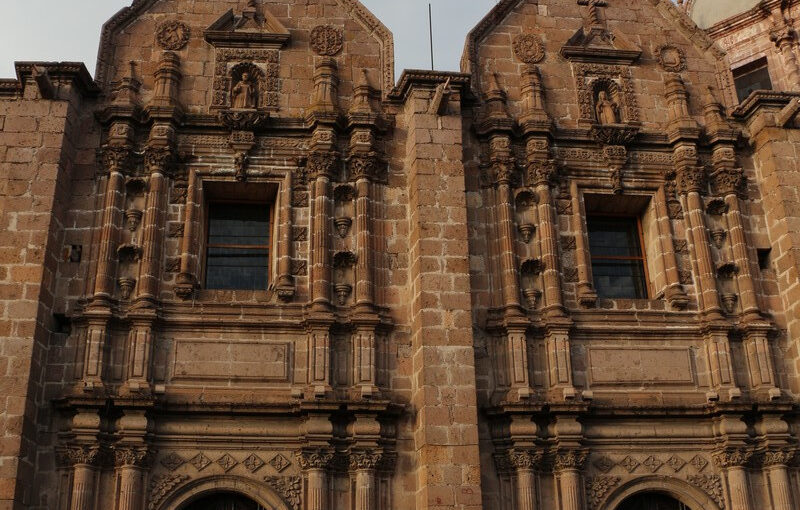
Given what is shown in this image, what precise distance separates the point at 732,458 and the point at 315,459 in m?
7.24

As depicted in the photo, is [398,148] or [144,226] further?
[398,148]

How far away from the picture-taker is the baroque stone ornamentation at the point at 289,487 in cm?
1573

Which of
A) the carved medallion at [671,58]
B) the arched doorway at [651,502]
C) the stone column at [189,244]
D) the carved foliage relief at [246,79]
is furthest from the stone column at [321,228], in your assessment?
the carved medallion at [671,58]

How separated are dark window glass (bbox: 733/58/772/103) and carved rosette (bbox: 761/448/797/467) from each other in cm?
1367

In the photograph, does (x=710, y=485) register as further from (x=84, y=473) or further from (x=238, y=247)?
(x=84, y=473)

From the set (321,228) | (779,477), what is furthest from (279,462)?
(779,477)

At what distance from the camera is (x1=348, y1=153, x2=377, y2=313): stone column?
17.1m

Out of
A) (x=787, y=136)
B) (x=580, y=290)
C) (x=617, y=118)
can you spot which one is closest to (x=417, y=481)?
(x=580, y=290)

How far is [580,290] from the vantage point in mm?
17766

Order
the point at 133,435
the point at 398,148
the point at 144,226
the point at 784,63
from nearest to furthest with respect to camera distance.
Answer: the point at 133,435, the point at 144,226, the point at 398,148, the point at 784,63

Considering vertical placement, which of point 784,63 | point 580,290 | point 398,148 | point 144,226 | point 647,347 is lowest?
point 647,347

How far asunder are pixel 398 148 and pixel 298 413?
568 cm

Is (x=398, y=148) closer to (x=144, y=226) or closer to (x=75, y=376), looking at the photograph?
(x=144, y=226)

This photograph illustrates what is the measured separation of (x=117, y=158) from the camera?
58.6 feet
